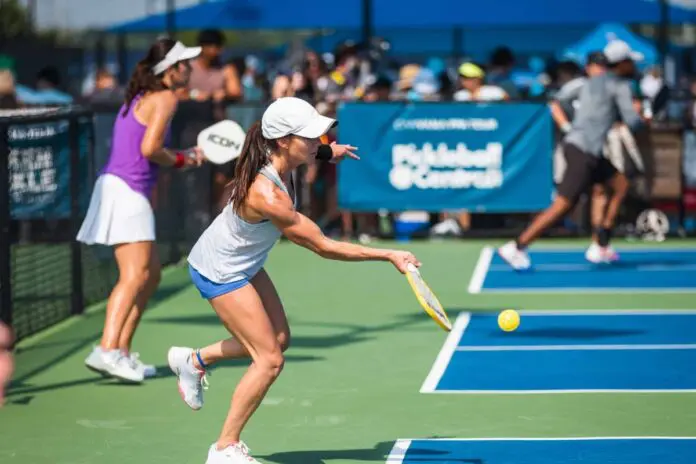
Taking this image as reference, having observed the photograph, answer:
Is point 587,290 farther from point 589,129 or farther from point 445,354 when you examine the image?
point 445,354

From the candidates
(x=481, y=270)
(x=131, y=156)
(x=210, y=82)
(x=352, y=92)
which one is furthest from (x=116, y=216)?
(x=352, y=92)

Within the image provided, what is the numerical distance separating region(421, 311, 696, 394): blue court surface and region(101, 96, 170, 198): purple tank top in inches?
89.5

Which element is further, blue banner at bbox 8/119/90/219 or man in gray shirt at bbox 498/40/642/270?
man in gray shirt at bbox 498/40/642/270

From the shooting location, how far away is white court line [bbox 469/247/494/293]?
49.4 feet

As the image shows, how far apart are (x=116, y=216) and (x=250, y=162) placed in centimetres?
298

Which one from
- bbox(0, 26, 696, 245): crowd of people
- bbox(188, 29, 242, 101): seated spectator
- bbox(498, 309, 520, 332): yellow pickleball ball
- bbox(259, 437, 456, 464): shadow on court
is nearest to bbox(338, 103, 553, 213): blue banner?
bbox(0, 26, 696, 245): crowd of people

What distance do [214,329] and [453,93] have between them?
7.83 m

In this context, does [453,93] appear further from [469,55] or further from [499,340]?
[469,55]

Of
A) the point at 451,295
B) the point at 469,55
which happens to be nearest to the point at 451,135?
the point at 451,295

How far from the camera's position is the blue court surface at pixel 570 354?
9945mm

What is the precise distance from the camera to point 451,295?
1441 cm

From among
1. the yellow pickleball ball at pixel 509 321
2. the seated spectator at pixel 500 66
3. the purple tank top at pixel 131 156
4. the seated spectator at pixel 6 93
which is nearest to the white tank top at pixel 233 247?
the yellow pickleball ball at pixel 509 321

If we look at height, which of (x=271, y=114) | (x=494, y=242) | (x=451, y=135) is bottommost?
(x=494, y=242)

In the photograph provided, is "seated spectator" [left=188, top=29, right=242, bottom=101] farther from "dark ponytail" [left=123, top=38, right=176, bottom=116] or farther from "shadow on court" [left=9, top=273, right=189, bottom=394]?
"dark ponytail" [left=123, top=38, right=176, bottom=116]
